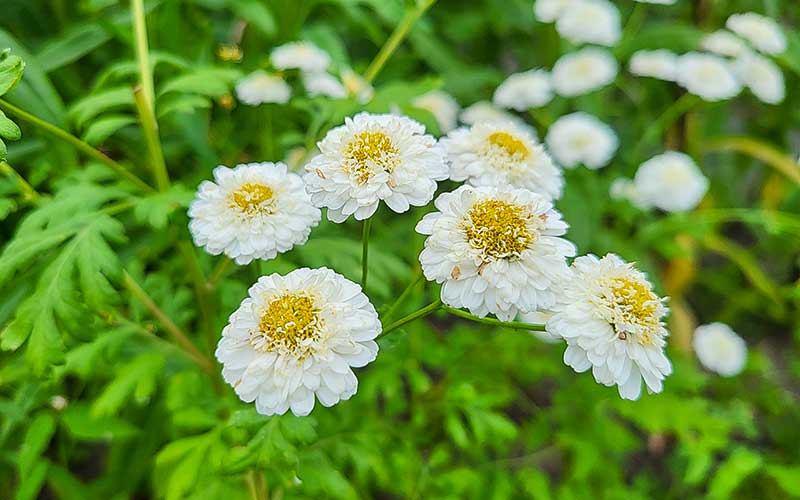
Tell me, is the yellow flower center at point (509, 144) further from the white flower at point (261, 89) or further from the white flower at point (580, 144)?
the white flower at point (580, 144)

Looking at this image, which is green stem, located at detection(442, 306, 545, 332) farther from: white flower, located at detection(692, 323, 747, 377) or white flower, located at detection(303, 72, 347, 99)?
white flower, located at detection(692, 323, 747, 377)

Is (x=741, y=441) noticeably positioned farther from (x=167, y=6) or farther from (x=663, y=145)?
(x=167, y=6)

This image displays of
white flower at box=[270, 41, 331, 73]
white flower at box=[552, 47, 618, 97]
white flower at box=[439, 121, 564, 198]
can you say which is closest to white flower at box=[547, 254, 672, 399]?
white flower at box=[439, 121, 564, 198]

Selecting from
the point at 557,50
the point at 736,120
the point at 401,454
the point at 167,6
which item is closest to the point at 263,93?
the point at 167,6

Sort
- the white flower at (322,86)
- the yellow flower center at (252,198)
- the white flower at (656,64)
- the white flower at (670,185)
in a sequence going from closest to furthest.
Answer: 1. the yellow flower center at (252,198)
2. the white flower at (322,86)
3. the white flower at (670,185)
4. the white flower at (656,64)

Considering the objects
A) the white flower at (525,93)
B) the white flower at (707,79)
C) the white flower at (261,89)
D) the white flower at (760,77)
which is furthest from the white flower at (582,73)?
the white flower at (261,89)
